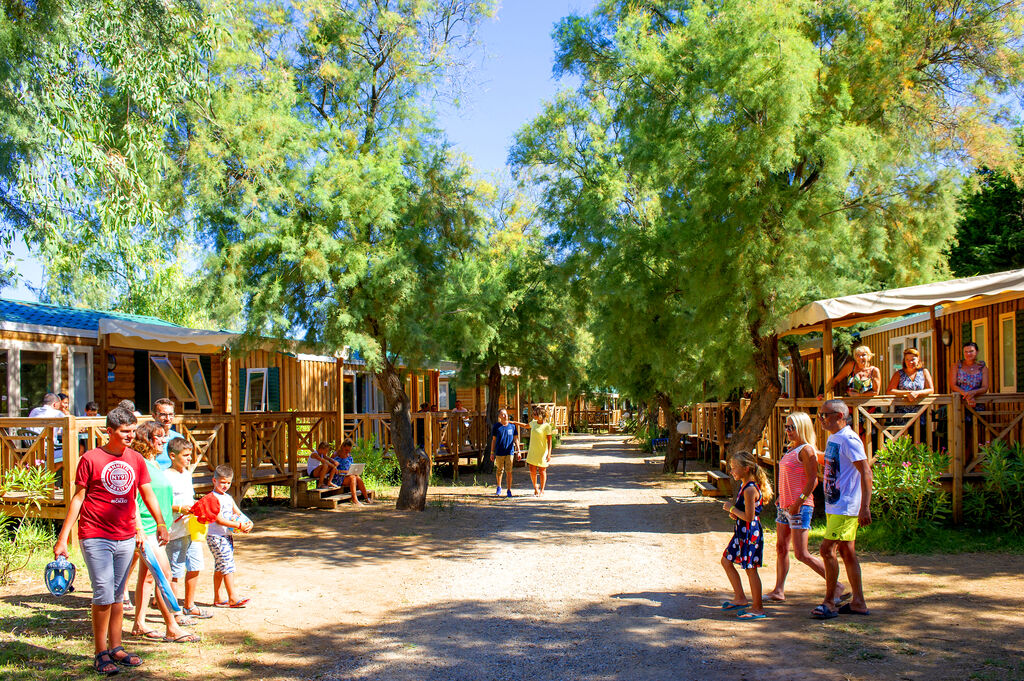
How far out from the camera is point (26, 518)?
9.12 metres

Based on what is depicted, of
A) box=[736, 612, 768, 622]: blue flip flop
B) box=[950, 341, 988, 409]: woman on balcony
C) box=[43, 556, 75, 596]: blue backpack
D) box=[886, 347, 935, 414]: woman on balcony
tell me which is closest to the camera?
box=[43, 556, 75, 596]: blue backpack

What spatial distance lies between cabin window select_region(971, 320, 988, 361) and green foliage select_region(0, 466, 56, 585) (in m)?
13.9

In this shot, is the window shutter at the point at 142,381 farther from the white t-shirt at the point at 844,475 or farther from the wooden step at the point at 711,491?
the white t-shirt at the point at 844,475

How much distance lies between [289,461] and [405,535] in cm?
334

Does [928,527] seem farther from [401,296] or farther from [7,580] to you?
[7,580]

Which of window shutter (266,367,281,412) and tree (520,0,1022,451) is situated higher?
tree (520,0,1022,451)

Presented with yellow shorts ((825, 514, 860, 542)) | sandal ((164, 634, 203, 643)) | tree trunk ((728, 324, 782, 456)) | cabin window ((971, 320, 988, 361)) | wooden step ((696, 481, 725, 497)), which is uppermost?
cabin window ((971, 320, 988, 361))

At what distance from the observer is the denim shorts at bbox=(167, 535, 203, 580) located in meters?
6.00

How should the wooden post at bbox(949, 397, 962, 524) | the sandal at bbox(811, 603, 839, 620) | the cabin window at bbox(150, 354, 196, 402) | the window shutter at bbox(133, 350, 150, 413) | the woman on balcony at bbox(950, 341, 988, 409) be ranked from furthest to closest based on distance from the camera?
the cabin window at bbox(150, 354, 196, 402), the window shutter at bbox(133, 350, 150, 413), the woman on balcony at bbox(950, 341, 988, 409), the wooden post at bbox(949, 397, 962, 524), the sandal at bbox(811, 603, 839, 620)

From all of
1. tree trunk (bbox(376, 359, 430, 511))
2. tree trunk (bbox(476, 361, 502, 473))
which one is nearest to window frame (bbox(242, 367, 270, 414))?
tree trunk (bbox(476, 361, 502, 473))

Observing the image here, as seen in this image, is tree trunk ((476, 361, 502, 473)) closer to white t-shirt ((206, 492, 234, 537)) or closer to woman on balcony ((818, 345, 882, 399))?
woman on balcony ((818, 345, 882, 399))

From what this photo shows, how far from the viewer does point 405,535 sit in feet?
33.3

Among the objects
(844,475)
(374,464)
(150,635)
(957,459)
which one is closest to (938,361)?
(957,459)

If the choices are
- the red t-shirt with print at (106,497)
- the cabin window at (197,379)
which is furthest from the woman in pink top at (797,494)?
the cabin window at (197,379)
